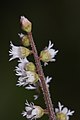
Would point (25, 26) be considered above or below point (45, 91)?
above

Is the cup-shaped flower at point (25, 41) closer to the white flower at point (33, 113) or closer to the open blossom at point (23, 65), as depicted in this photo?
the open blossom at point (23, 65)

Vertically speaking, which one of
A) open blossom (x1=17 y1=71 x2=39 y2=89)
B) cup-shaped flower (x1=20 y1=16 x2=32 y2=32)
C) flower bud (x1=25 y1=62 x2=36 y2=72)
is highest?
cup-shaped flower (x1=20 y1=16 x2=32 y2=32)

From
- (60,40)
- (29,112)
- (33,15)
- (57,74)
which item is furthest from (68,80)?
(29,112)

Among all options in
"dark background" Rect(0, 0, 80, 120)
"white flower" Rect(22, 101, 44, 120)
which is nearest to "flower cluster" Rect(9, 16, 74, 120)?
"white flower" Rect(22, 101, 44, 120)

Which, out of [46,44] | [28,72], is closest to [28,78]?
[28,72]

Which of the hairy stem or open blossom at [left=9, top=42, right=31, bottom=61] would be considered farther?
open blossom at [left=9, top=42, right=31, bottom=61]

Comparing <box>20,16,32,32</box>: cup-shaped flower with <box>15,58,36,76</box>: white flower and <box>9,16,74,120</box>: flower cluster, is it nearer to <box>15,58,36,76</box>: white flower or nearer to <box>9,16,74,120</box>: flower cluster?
<box>9,16,74,120</box>: flower cluster

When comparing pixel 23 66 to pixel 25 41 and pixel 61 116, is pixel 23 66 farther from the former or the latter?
pixel 61 116

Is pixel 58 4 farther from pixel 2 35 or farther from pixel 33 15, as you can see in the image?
pixel 2 35

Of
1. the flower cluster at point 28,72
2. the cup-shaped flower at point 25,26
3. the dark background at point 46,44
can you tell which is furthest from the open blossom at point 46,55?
the dark background at point 46,44
